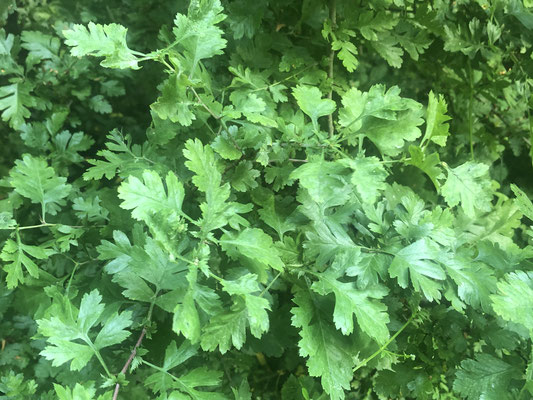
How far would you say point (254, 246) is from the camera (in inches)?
33.1

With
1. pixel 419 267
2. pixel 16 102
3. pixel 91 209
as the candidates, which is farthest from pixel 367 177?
pixel 16 102

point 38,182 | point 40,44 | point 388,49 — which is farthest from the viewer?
point 40,44

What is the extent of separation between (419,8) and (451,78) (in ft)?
1.05

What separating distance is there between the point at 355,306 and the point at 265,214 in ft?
0.90

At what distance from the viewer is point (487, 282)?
3.02ft

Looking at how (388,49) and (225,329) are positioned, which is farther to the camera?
(388,49)

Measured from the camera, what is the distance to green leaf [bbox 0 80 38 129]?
1.34 m

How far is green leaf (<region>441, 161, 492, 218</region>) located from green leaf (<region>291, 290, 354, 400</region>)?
1.10ft

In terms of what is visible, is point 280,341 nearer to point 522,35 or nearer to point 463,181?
point 463,181

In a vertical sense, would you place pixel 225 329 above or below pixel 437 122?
below

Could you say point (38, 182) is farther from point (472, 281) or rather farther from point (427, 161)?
point (472, 281)

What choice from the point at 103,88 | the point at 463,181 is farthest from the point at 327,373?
the point at 103,88

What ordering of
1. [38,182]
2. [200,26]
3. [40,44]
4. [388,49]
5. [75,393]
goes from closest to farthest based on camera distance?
[75,393], [200,26], [38,182], [388,49], [40,44]

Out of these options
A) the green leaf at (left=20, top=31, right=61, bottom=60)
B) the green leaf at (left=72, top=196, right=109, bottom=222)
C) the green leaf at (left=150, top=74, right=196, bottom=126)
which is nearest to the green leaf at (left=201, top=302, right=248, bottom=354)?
the green leaf at (left=150, top=74, right=196, bottom=126)
